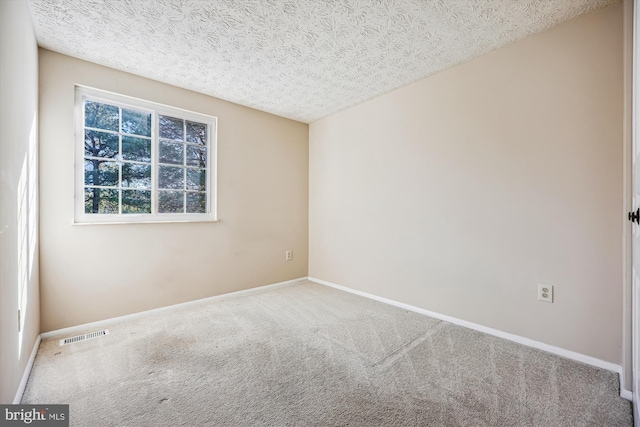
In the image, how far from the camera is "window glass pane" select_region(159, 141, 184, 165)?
2930 millimetres

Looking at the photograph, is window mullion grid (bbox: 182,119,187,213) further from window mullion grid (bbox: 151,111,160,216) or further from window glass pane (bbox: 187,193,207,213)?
window mullion grid (bbox: 151,111,160,216)

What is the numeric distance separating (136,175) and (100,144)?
38 cm

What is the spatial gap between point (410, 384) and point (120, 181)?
296cm

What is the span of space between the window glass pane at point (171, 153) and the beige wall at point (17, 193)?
97cm

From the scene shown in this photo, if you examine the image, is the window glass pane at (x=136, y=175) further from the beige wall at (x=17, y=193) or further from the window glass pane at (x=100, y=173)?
the beige wall at (x=17, y=193)

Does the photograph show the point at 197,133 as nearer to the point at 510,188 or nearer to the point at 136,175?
the point at 136,175

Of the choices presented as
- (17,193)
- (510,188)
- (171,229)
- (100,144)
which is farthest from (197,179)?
(510,188)

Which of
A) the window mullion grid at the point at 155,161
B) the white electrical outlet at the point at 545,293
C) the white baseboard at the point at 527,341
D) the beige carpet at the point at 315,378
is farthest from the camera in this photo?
the window mullion grid at the point at 155,161

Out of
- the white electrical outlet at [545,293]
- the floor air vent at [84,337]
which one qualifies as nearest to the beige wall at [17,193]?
the floor air vent at [84,337]

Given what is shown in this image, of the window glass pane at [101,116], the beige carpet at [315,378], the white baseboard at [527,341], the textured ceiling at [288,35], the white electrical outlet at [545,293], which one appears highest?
the textured ceiling at [288,35]

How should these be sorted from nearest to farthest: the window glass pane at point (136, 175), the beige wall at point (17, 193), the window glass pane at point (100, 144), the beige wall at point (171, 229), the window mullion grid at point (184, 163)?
the beige wall at point (17, 193), the beige wall at point (171, 229), the window glass pane at point (100, 144), the window glass pane at point (136, 175), the window mullion grid at point (184, 163)

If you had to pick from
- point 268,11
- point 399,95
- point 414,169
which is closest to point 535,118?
point 414,169

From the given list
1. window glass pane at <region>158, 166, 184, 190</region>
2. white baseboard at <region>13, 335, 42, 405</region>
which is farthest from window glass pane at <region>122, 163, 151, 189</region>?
white baseboard at <region>13, 335, 42, 405</region>

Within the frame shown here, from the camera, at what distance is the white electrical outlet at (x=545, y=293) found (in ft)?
6.73
